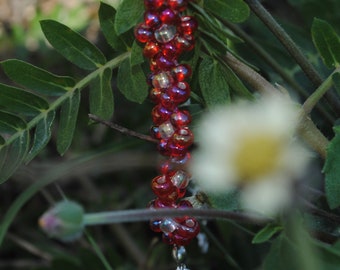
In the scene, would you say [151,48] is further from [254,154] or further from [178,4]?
[254,154]

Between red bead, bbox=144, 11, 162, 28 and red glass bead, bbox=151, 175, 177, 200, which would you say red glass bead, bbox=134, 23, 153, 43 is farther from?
red glass bead, bbox=151, 175, 177, 200

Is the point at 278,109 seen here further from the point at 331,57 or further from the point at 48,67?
the point at 48,67

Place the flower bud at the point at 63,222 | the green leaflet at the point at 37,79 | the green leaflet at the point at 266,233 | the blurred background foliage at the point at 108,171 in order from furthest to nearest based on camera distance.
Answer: the blurred background foliage at the point at 108,171
the green leaflet at the point at 37,79
the green leaflet at the point at 266,233
the flower bud at the point at 63,222

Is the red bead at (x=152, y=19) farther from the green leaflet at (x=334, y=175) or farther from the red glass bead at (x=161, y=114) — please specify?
the green leaflet at (x=334, y=175)

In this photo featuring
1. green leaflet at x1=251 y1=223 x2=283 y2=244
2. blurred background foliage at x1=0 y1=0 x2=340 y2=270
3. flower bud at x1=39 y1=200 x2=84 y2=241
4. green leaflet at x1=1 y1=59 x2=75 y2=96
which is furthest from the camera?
blurred background foliage at x1=0 y1=0 x2=340 y2=270

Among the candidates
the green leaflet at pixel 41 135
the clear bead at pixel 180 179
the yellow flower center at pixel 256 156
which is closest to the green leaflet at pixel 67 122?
the green leaflet at pixel 41 135

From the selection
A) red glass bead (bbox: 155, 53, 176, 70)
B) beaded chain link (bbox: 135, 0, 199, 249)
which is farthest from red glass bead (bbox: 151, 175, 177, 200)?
red glass bead (bbox: 155, 53, 176, 70)
